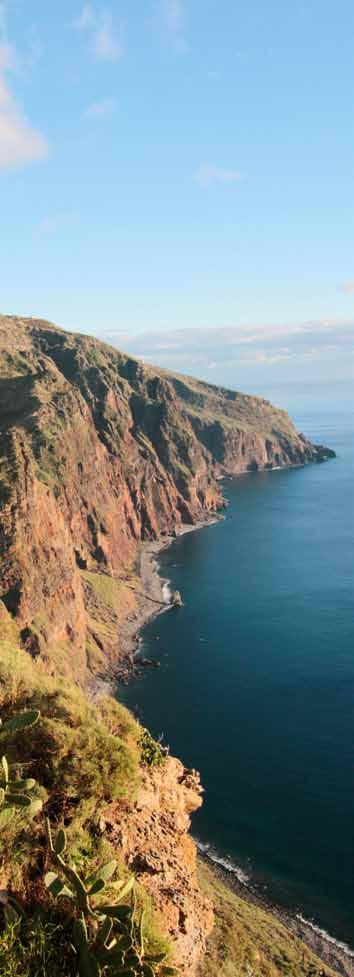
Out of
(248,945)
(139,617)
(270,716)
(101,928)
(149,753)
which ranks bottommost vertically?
(270,716)

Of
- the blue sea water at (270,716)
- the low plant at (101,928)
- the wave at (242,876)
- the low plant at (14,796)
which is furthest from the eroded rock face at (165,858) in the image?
the blue sea water at (270,716)

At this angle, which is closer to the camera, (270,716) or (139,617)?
(270,716)

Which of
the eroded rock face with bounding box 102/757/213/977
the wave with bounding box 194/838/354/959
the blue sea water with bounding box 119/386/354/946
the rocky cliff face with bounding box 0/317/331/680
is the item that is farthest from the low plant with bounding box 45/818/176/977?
the rocky cliff face with bounding box 0/317/331/680

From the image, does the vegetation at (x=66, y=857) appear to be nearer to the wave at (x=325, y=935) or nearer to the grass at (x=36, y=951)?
the grass at (x=36, y=951)

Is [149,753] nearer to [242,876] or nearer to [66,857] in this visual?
[66,857]

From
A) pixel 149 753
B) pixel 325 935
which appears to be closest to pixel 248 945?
pixel 325 935

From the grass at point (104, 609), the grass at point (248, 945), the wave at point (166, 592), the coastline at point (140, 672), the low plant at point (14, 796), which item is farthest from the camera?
the wave at point (166, 592)
